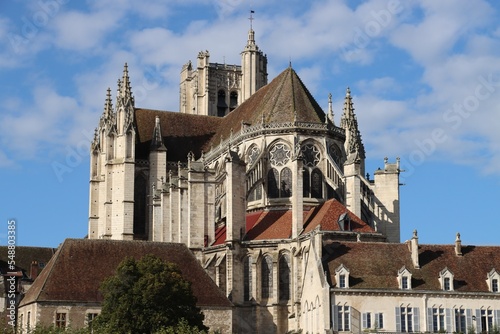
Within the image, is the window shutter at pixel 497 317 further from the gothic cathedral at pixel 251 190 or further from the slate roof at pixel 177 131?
the slate roof at pixel 177 131

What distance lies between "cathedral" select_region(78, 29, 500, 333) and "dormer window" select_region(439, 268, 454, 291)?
8cm

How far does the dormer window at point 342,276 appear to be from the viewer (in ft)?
191

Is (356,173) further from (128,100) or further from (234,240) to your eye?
(128,100)

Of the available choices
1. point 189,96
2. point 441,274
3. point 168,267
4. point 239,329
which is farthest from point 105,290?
point 189,96

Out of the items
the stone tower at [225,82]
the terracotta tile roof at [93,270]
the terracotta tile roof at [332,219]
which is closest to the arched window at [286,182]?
the terracotta tile roof at [332,219]

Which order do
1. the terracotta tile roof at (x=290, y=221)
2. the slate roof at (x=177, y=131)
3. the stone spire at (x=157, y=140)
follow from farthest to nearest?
1. the slate roof at (x=177, y=131)
2. the stone spire at (x=157, y=140)
3. the terracotta tile roof at (x=290, y=221)

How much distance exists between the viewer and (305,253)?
6512 centimetres

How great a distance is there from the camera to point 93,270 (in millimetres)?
63438

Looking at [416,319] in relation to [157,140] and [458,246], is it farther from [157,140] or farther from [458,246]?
[157,140]

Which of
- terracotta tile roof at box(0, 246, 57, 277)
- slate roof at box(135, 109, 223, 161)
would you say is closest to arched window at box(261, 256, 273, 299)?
slate roof at box(135, 109, 223, 161)

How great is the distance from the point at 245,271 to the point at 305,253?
5.27m

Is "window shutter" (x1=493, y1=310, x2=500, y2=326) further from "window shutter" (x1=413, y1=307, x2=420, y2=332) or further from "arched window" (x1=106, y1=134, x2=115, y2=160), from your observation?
"arched window" (x1=106, y1=134, x2=115, y2=160)

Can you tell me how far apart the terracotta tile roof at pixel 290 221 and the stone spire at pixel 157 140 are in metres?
14.2

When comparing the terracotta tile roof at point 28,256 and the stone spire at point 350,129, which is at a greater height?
the stone spire at point 350,129
